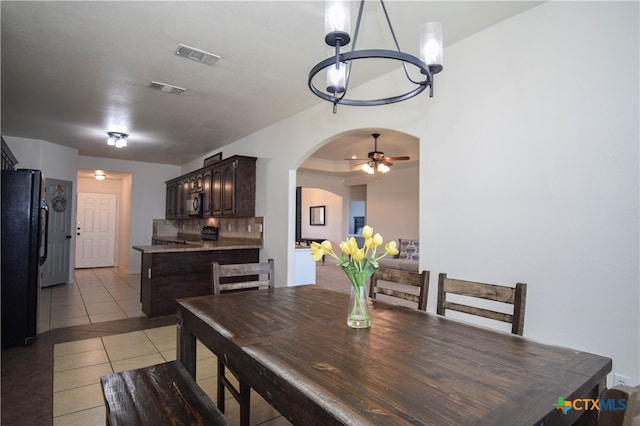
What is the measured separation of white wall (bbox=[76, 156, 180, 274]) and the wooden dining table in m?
7.08

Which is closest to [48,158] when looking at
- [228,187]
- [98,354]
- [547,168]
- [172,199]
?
[172,199]

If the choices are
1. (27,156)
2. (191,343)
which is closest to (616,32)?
(191,343)

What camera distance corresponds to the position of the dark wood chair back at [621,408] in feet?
2.00

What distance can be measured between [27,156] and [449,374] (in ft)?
24.3

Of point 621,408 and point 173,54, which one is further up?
point 173,54

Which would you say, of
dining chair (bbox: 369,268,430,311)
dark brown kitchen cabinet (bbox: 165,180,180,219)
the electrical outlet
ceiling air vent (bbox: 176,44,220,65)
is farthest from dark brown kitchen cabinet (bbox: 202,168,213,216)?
the electrical outlet

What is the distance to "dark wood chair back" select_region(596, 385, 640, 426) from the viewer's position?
61cm

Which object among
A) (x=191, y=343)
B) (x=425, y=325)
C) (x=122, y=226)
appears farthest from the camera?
(x=122, y=226)

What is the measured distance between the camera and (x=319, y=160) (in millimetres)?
8211

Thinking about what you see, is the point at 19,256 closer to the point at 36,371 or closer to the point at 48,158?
the point at 36,371

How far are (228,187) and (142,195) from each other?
379 cm

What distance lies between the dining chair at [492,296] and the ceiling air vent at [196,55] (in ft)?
8.16

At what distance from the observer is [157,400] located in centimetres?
143

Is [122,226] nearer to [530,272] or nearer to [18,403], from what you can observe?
[18,403]
